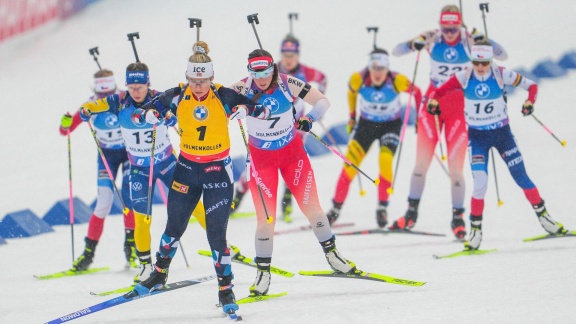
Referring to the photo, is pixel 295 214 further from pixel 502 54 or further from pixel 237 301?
pixel 237 301

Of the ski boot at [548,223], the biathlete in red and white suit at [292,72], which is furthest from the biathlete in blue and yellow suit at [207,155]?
the biathlete in red and white suit at [292,72]

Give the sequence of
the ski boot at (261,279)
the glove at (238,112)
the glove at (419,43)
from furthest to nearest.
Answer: the glove at (419,43) < the ski boot at (261,279) < the glove at (238,112)

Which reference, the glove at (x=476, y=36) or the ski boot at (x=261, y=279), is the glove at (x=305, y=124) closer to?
the ski boot at (x=261, y=279)

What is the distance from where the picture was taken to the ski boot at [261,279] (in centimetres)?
775

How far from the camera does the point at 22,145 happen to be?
51.0 feet

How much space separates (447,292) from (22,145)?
9696 mm

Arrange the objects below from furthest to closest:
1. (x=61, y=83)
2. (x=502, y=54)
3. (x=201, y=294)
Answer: (x=61, y=83)
(x=502, y=54)
(x=201, y=294)

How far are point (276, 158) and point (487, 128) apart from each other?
228 cm

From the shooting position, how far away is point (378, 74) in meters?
10.6

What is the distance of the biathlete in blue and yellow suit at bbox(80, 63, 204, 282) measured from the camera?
847 cm

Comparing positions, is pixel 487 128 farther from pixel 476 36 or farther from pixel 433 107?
pixel 476 36

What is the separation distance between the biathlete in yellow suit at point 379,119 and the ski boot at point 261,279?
3.01 metres

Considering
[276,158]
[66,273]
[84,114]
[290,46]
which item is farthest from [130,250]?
[290,46]

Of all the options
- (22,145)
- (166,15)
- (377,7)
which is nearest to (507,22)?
(377,7)
